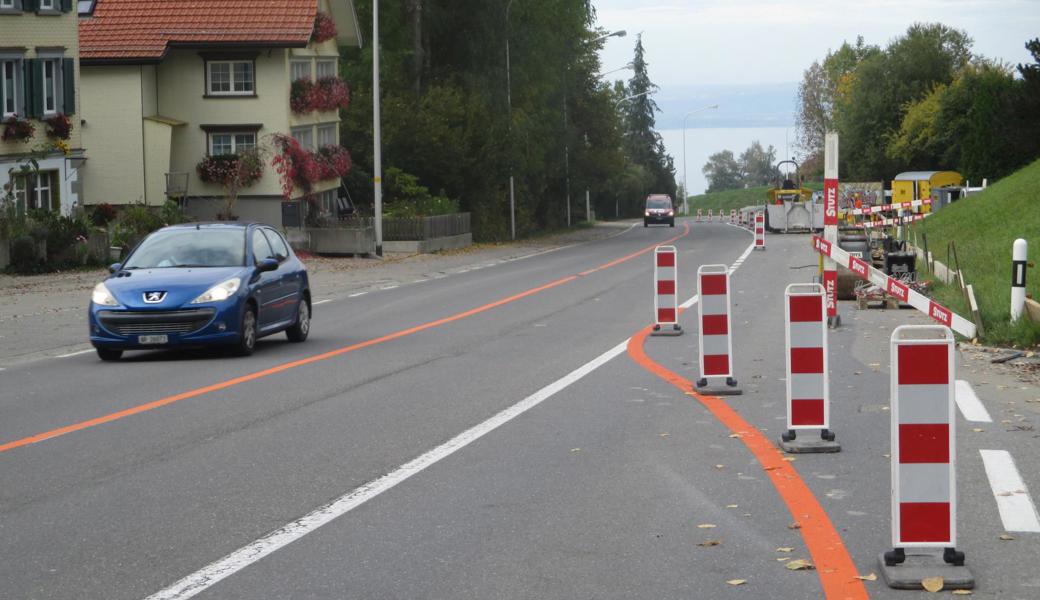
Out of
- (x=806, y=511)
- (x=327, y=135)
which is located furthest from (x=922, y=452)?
(x=327, y=135)

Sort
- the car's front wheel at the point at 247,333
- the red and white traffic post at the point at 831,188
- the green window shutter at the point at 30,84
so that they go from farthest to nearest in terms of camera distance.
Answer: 1. the green window shutter at the point at 30,84
2. the red and white traffic post at the point at 831,188
3. the car's front wheel at the point at 247,333

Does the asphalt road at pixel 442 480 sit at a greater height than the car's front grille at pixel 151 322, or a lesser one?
lesser

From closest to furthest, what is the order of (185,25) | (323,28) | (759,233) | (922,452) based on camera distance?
(922,452) → (759,233) → (185,25) → (323,28)

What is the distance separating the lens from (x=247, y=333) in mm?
16031

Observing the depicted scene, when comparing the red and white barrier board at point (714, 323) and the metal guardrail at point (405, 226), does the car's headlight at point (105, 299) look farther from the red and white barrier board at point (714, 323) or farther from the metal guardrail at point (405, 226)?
the metal guardrail at point (405, 226)

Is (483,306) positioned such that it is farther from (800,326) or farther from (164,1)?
(164,1)

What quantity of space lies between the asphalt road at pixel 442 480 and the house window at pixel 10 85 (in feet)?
76.8

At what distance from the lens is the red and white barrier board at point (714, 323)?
12055 mm

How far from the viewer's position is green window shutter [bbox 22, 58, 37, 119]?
1511 inches

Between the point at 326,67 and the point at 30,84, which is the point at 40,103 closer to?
the point at 30,84

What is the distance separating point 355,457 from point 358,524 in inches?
77.6

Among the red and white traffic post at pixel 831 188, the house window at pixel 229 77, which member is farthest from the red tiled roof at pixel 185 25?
the red and white traffic post at pixel 831 188

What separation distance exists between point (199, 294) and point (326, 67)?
38096 mm

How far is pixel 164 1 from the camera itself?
158ft
